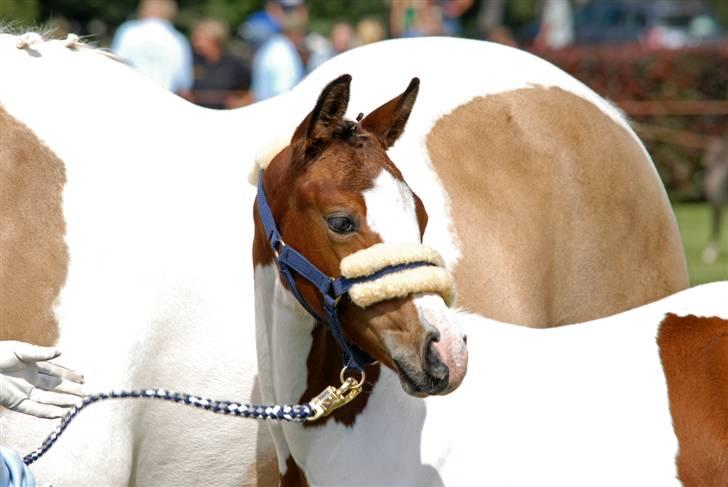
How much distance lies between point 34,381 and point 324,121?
37.2 inches

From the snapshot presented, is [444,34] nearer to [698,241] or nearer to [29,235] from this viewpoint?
[698,241]

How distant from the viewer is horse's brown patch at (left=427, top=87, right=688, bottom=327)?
13.2 feet

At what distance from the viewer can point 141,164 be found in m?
3.69

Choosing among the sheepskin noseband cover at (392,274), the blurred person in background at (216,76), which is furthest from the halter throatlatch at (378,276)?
the blurred person in background at (216,76)

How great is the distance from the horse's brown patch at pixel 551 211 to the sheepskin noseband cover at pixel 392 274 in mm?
1002

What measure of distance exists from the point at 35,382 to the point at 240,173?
3.46ft

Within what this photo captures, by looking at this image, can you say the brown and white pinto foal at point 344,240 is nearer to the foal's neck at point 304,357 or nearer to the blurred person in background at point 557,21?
the foal's neck at point 304,357

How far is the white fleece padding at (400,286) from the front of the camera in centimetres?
285

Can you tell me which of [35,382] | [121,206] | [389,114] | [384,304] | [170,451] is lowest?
[170,451]

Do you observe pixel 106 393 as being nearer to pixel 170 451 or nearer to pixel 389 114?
pixel 170 451

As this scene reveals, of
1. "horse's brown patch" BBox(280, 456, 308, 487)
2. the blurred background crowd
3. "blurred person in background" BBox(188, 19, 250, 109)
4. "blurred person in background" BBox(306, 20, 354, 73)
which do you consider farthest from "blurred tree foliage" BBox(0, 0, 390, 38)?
"horse's brown patch" BBox(280, 456, 308, 487)

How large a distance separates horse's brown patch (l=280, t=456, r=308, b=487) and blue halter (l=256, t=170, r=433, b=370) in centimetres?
37

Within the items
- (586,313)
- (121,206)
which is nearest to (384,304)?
(121,206)

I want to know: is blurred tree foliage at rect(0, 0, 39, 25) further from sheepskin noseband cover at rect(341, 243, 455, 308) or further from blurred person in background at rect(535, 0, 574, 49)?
sheepskin noseband cover at rect(341, 243, 455, 308)
